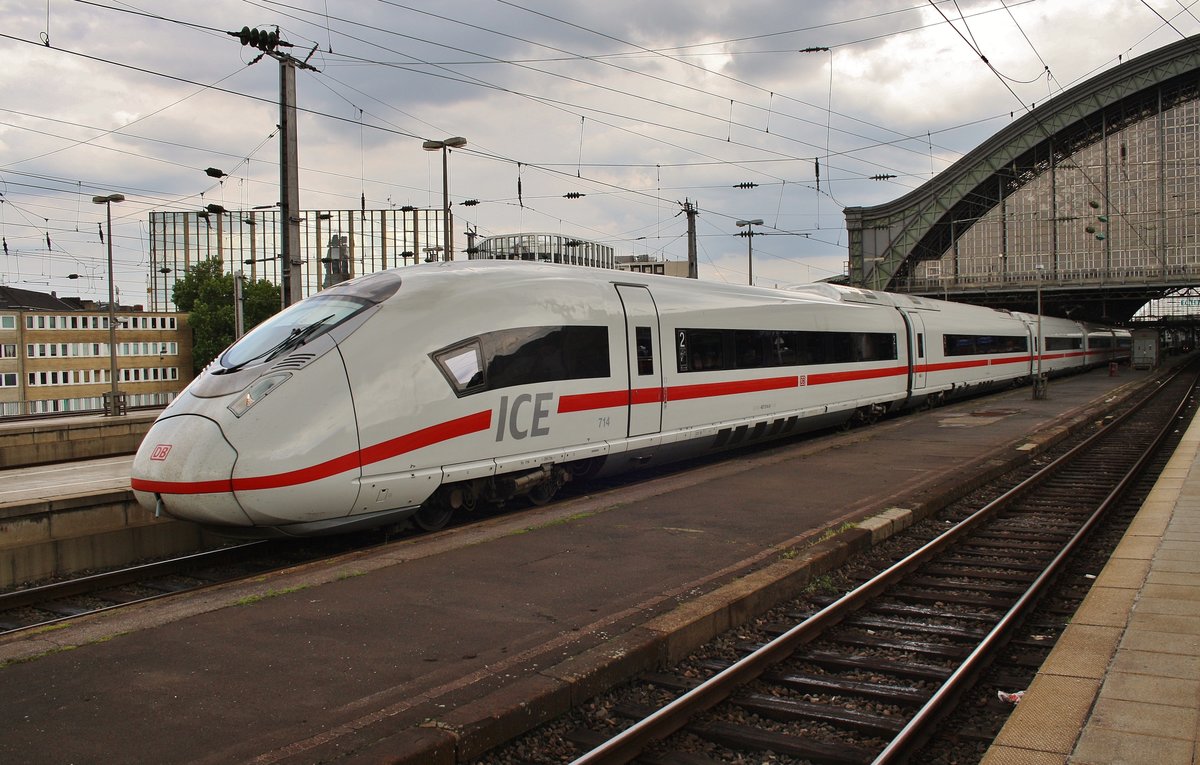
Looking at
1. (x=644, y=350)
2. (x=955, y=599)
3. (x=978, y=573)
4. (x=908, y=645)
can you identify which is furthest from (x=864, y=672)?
(x=644, y=350)

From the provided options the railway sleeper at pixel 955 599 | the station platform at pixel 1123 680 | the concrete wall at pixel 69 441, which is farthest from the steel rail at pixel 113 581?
the concrete wall at pixel 69 441

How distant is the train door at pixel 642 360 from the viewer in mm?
12055

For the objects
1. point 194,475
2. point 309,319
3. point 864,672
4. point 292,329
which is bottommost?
point 864,672

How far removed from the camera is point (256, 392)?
318 inches

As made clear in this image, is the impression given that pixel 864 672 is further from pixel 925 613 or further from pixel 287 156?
pixel 287 156

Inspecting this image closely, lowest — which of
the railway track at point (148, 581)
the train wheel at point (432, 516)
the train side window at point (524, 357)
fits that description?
the railway track at point (148, 581)

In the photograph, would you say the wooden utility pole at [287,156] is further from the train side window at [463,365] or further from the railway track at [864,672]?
the railway track at [864,672]

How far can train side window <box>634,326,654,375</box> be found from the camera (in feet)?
40.0

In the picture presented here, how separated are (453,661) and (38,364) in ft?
209

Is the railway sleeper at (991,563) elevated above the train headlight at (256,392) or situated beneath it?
situated beneath

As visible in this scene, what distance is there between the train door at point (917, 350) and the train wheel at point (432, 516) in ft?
53.5

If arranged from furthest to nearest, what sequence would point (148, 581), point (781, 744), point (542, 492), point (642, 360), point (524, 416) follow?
point (642, 360) → point (542, 492) → point (524, 416) → point (148, 581) → point (781, 744)

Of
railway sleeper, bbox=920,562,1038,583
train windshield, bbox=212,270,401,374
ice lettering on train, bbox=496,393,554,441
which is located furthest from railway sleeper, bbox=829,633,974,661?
train windshield, bbox=212,270,401,374

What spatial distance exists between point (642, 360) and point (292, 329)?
487 centimetres
